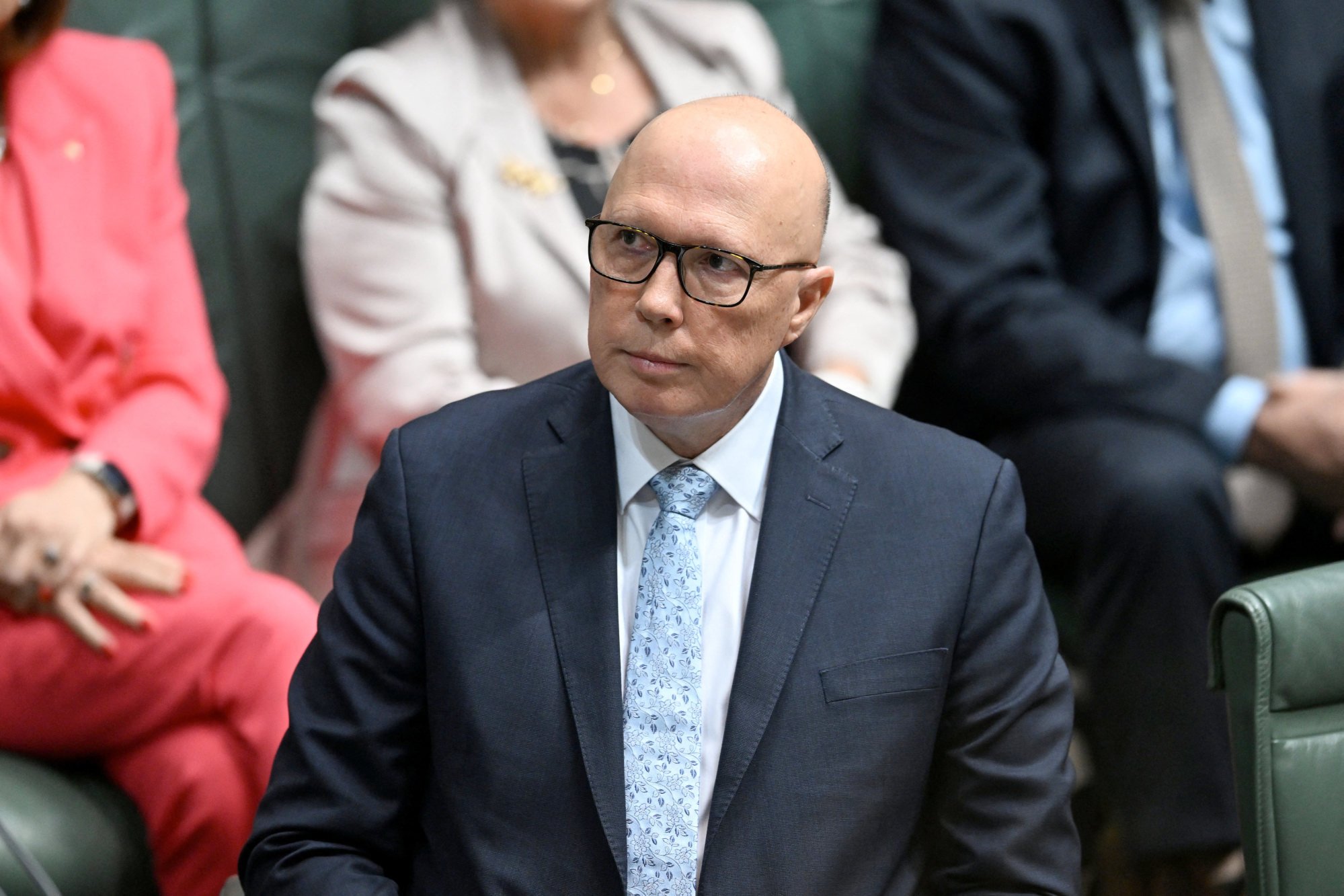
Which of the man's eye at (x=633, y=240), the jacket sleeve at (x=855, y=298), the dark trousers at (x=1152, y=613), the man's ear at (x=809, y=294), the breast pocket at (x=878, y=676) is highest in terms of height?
the man's eye at (x=633, y=240)

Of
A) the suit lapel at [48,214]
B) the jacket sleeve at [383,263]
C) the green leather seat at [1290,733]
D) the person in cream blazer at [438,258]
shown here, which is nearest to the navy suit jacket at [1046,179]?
the person in cream blazer at [438,258]

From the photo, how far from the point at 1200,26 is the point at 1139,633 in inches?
36.2

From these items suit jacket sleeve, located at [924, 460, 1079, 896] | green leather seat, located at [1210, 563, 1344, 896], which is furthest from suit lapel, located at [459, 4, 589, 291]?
green leather seat, located at [1210, 563, 1344, 896]

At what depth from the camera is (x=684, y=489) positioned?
1199mm

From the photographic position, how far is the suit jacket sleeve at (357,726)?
115cm

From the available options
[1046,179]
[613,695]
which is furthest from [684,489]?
[1046,179]

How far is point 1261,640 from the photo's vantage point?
1181 millimetres

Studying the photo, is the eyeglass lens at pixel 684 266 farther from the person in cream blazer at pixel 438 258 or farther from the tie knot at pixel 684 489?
the person in cream blazer at pixel 438 258

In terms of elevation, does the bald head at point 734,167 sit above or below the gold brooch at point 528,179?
above

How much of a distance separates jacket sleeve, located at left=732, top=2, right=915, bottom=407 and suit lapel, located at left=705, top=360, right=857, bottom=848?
26.3 inches

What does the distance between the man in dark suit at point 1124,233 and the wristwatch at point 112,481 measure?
114 cm

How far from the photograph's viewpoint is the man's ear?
116cm

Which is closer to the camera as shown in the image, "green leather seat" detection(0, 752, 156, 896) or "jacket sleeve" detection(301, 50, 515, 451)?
"green leather seat" detection(0, 752, 156, 896)

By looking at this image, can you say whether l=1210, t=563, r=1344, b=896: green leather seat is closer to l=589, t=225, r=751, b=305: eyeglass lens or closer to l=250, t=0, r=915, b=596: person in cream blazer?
l=589, t=225, r=751, b=305: eyeglass lens
